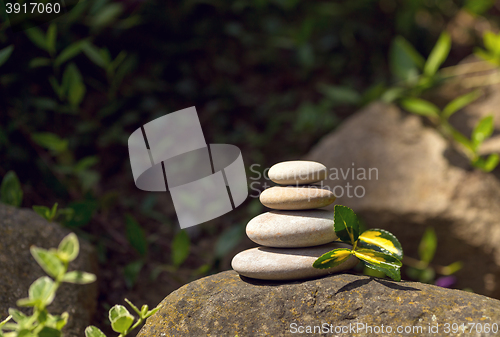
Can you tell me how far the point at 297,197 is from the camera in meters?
1.18

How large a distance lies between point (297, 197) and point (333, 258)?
20 centimetres

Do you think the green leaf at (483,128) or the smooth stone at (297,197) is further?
the green leaf at (483,128)

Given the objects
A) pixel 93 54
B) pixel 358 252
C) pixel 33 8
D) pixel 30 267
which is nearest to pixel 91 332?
pixel 30 267

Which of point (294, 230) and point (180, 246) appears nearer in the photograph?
point (294, 230)

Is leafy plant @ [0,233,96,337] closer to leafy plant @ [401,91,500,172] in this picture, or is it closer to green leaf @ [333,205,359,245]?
green leaf @ [333,205,359,245]

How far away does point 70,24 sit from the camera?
6.93ft

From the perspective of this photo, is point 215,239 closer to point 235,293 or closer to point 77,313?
point 77,313

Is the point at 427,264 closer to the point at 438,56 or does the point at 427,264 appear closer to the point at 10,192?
the point at 438,56

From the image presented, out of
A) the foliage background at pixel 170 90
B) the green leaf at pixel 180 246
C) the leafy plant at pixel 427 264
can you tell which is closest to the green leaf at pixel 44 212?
the foliage background at pixel 170 90

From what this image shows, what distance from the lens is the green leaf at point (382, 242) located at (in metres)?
1.15

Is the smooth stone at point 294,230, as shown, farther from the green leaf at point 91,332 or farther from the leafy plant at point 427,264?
the leafy plant at point 427,264

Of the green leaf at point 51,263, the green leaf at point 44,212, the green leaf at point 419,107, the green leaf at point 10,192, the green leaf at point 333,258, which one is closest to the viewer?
the green leaf at point 51,263

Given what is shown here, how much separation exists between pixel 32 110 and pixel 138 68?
70cm

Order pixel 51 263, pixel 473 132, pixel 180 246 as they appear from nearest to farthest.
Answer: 1. pixel 51 263
2. pixel 180 246
3. pixel 473 132
